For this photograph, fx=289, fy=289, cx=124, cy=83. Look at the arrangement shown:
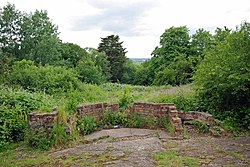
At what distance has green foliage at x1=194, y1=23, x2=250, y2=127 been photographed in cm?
790

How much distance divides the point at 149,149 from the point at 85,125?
256 cm

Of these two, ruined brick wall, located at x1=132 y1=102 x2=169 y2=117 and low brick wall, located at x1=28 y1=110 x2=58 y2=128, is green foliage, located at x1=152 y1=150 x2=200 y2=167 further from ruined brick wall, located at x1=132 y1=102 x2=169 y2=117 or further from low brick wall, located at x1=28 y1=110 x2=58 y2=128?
ruined brick wall, located at x1=132 y1=102 x2=169 y2=117

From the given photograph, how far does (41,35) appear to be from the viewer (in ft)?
136

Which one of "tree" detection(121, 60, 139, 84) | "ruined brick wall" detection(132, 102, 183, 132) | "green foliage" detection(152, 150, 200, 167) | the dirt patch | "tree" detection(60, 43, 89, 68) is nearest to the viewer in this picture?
"green foliage" detection(152, 150, 200, 167)

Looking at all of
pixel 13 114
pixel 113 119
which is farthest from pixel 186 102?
pixel 13 114

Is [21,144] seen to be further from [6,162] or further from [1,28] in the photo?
[1,28]

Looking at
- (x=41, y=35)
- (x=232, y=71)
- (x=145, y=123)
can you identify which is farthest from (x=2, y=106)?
(x=41, y=35)

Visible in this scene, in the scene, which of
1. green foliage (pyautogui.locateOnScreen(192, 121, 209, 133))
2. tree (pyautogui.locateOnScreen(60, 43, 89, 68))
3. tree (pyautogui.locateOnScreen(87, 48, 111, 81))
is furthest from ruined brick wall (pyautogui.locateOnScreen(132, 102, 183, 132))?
tree (pyautogui.locateOnScreen(87, 48, 111, 81))

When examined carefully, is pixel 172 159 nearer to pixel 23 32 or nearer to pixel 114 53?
pixel 23 32

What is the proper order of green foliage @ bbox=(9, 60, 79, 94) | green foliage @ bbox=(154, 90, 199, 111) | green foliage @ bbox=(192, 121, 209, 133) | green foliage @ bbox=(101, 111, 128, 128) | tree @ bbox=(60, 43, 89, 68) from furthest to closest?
1. tree @ bbox=(60, 43, 89, 68)
2. green foliage @ bbox=(9, 60, 79, 94)
3. green foliage @ bbox=(154, 90, 199, 111)
4. green foliage @ bbox=(101, 111, 128, 128)
5. green foliage @ bbox=(192, 121, 209, 133)

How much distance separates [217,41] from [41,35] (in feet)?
118

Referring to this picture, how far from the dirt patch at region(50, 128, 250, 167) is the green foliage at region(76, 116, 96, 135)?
287 millimetres

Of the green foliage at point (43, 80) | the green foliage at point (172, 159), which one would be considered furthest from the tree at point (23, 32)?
the green foliage at point (172, 159)

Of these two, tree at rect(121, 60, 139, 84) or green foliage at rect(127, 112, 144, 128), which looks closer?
green foliage at rect(127, 112, 144, 128)
